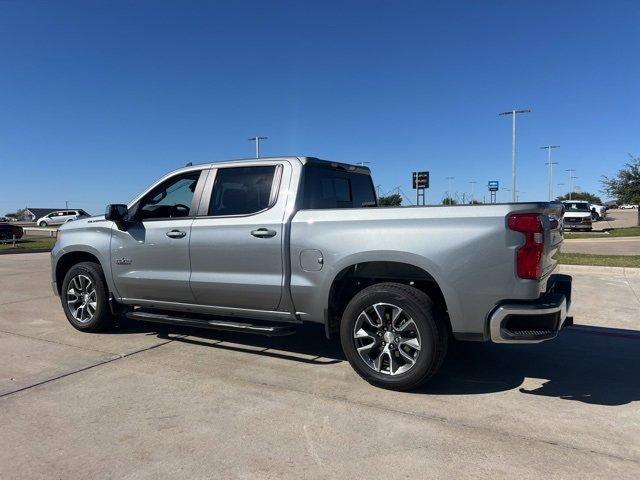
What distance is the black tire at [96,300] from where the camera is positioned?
592 centimetres

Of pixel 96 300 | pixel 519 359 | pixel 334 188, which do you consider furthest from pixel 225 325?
pixel 519 359

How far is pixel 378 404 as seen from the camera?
12.8 ft

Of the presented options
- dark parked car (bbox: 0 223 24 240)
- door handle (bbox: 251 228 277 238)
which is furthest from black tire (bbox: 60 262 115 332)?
dark parked car (bbox: 0 223 24 240)

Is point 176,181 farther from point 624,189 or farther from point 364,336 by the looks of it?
point 624,189

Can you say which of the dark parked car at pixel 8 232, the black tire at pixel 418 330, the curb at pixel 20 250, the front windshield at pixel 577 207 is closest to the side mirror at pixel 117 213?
the black tire at pixel 418 330

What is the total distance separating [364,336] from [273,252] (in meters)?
1.14

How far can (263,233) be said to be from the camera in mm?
4676

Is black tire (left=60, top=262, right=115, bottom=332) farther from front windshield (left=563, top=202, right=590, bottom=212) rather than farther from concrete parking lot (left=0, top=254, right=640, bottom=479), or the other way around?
front windshield (left=563, top=202, right=590, bottom=212)

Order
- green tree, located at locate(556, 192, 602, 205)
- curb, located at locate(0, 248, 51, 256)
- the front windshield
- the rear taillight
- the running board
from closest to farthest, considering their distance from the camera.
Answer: the rear taillight < the running board < curb, located at locate(0, 248, 51, 256) < the front windshield < green tree, located at locate(556, 192, 602, 205)

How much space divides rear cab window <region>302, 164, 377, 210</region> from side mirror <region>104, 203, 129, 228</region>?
7.17 feet

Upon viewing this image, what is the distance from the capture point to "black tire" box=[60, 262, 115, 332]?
592 centimetres

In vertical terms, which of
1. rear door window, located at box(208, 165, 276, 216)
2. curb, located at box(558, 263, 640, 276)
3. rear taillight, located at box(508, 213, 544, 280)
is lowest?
curb, located at box(558, 263, 640, 276)

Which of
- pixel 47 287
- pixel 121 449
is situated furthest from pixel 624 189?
pixel 121 449

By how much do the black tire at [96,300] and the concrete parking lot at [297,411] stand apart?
0.64ft
